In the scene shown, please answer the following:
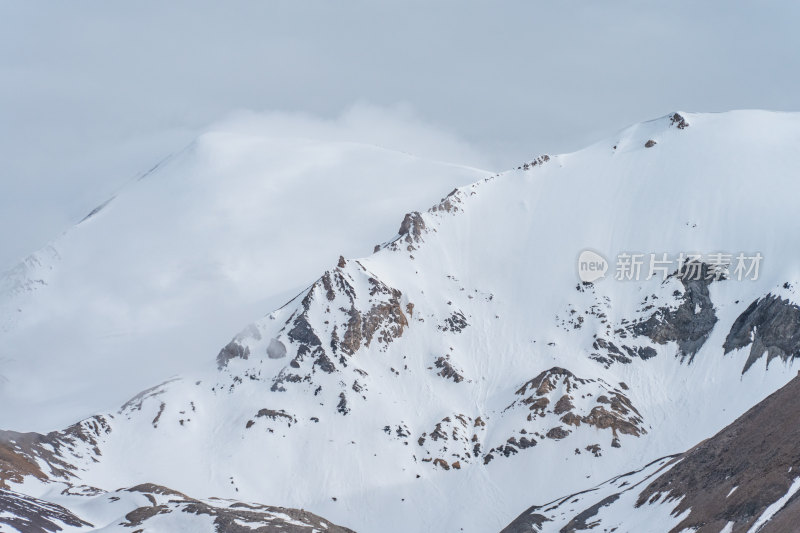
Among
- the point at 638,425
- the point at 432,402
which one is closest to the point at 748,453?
the point at 638,425

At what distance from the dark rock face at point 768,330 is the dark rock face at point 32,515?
138m

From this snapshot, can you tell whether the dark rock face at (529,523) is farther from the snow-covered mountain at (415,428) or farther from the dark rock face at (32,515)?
the dark rock face at (32,515)

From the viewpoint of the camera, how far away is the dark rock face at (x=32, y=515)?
106 meters

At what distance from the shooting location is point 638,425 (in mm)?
179875

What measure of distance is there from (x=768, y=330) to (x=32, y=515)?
14907 cm

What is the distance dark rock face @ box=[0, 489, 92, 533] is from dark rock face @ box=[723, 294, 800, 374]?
451 feet

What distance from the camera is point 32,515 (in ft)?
369

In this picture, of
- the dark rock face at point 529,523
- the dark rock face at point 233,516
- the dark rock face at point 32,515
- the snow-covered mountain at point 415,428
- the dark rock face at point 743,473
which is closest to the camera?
the dark rock face at point 743,473

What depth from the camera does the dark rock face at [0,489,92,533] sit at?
10625 centimetres

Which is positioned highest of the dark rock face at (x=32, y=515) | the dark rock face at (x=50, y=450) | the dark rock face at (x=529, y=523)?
the dark rock face at (x=50, y=450)

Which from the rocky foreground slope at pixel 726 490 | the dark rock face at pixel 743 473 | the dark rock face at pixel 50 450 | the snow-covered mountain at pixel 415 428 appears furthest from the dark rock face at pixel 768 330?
Answer: the dark rock face at pixel 50 450

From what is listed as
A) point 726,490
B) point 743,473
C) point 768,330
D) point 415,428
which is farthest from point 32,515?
point 768,330

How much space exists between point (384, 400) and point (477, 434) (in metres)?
22.1

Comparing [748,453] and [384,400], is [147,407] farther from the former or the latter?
[748,453]
